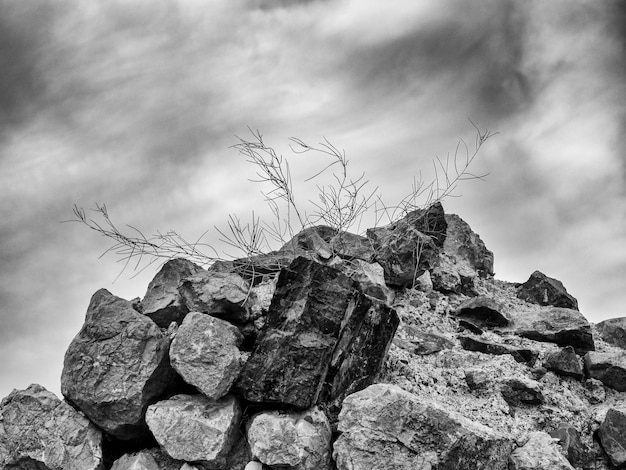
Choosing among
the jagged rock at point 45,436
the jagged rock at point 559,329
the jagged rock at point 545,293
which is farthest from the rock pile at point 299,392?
the jagged rock at point 545,293

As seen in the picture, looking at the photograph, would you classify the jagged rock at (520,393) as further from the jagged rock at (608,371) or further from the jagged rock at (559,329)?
the jagged rock at (559,329)

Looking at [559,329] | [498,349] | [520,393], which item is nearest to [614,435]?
[520,393]

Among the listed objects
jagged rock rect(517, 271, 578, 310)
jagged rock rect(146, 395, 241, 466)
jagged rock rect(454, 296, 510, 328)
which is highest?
jagged rock rect(517, 271, 578, 310)

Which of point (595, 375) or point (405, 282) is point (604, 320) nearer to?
point (595, 375)

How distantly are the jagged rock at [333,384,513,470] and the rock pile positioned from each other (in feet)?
0.04

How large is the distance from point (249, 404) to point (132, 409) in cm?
113

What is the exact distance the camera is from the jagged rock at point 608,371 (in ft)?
24.4

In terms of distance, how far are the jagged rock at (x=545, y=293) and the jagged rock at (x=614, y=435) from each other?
2.96m

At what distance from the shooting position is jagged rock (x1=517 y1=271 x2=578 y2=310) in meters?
9.54

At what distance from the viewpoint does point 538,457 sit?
231 inches

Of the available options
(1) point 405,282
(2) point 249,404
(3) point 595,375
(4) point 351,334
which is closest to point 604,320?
(3) point 595,375

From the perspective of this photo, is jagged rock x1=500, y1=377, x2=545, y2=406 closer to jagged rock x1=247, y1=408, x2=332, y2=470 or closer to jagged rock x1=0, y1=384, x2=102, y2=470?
jagged rock x1=247, y1=408, x2=332, y2=470

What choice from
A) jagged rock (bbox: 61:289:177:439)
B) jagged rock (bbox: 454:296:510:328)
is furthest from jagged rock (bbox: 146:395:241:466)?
jagged rock (bbox: 454:296:510:328)

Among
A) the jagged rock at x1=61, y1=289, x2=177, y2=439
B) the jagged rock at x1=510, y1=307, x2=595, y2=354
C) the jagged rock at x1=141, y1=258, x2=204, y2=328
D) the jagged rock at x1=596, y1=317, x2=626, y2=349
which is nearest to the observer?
the jagged rock at x1=61, y1=289, x2=177, y2=439
